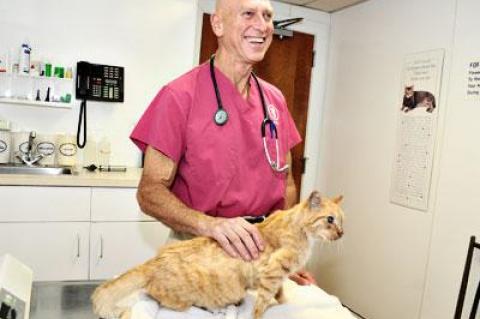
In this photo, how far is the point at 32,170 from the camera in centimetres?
263

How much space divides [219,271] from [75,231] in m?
1.72

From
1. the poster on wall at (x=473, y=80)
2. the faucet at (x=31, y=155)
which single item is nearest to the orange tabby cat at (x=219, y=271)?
the poster on wall at (x=473, y=80)

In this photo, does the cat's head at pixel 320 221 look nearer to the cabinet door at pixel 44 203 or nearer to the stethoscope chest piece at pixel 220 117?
the stethoscope chest piece at pixel 220 117

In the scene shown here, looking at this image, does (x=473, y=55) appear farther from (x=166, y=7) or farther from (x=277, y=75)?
(x=166, y=7)

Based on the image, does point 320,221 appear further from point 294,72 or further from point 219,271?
point 294,72

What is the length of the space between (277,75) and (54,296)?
107 inches

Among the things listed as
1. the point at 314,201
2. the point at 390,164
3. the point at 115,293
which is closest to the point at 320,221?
the point at 314,201

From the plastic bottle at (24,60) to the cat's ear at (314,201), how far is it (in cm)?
233

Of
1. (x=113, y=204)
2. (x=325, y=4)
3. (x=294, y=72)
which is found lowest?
(x=113, y=204)

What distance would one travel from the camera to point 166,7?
301 cm

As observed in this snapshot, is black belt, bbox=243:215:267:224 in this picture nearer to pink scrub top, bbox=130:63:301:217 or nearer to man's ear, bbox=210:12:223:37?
pink scrub top, bbox=130:63:301:217

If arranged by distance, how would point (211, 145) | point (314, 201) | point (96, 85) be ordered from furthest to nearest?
point (96, 85) → point (211, 145) → point (314, 201)

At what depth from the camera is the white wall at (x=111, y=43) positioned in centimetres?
276

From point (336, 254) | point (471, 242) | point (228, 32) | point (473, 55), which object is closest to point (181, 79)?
point (228, 32)
